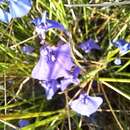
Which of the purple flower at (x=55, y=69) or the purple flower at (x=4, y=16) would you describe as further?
the purple flower at (x=4, y=16)

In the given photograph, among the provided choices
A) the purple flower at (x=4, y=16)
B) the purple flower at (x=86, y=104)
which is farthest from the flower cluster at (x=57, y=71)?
the purple flower at (x=4, y=16)

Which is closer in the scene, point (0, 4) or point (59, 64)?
point (59, 64)

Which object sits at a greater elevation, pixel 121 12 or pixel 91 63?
Result: pixel 121 12

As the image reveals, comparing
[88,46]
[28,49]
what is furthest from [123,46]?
[28,49]

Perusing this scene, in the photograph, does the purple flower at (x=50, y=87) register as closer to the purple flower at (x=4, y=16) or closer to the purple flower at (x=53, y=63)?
the purple flower at (x=53, y=63)

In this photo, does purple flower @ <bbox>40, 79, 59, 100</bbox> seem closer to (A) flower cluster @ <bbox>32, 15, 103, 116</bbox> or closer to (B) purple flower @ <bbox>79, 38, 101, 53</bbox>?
(A) flower cluster @ <bbox>32, 15, 103, 116</bbox>

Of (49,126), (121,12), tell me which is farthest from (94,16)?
(49,126)

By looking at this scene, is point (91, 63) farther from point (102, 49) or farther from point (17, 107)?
point (17, 107)

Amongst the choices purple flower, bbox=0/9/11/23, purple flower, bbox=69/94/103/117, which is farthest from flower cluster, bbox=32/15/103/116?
purple flower, bbox=0/9/11/23
